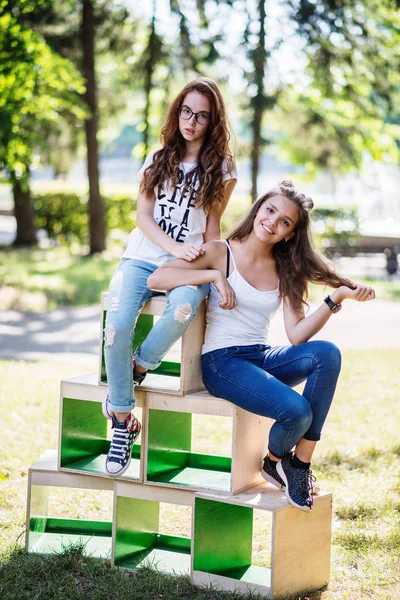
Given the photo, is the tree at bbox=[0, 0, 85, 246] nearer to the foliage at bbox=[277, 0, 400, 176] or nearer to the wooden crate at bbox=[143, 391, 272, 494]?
the foliage at bbox=[277, 0, 400, 176]

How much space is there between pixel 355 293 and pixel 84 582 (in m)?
1.68

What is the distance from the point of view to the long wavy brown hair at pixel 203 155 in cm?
385

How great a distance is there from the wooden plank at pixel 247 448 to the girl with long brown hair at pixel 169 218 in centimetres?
46

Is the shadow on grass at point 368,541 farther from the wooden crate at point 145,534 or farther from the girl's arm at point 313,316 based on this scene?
the girl's arm at point 313,316

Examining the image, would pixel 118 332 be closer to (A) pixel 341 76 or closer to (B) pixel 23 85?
(B) pixel 23 85

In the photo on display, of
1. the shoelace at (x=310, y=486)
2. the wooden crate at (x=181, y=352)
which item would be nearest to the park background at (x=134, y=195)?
the shoelace at (x=310, y=486)

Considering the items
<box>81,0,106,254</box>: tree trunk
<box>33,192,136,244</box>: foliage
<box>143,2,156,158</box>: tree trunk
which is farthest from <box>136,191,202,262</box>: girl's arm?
<box>33,192,136,244</box>: foliage

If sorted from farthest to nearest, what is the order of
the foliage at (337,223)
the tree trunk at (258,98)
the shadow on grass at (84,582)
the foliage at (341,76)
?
the foliage at (337,223) < the foliage at (341,76) < the tree trunk at (258,98) < the shadow on grass at (84,582)

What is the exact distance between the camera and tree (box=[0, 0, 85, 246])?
8.44 meters

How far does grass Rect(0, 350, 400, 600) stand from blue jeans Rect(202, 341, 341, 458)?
702 millimetres

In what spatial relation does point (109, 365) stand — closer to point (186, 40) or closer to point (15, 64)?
point (15, 64)

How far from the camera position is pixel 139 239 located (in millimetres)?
3896

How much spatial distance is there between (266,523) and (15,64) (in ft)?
20.4

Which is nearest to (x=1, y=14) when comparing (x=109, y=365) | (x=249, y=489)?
(x=109, y=365)
